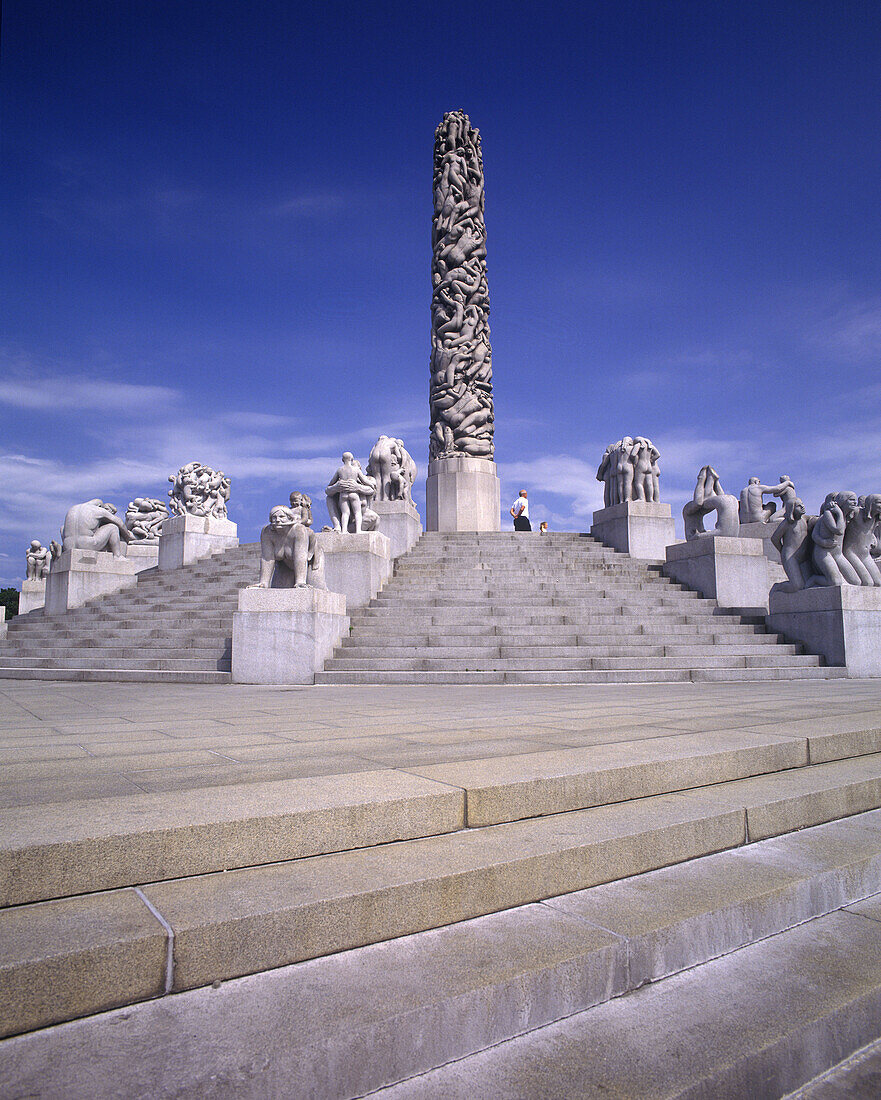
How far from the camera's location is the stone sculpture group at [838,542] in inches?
477

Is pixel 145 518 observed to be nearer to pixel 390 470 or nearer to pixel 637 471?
pixel 390 470

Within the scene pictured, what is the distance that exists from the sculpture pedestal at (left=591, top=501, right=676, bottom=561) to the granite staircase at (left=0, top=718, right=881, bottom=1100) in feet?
51.2

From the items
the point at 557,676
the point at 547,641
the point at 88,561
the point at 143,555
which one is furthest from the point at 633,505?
the point at 143,555

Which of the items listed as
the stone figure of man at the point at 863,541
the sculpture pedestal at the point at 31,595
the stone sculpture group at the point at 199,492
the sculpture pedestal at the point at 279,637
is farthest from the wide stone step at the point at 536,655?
the sculpture pedestal at the point at 31,595

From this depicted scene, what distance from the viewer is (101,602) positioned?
17125 millimetres

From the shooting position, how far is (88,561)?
1789cm

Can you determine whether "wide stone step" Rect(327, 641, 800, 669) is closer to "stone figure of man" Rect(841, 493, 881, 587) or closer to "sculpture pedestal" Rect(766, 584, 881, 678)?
"sculpture pedestal" Rect(766, 584, 881, 678)

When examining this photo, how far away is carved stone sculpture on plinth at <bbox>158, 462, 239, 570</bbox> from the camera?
20.4m

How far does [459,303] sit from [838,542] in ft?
59.7

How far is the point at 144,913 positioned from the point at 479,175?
30.7m

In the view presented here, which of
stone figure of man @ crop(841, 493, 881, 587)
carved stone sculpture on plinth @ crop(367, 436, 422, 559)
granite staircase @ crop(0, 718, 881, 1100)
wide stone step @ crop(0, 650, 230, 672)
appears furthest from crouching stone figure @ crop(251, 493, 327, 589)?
stone figure of man @ crop(841, 493, 881, 587)

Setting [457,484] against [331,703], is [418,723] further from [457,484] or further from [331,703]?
[457,484]

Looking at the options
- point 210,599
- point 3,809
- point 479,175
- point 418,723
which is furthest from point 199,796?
point 479,175

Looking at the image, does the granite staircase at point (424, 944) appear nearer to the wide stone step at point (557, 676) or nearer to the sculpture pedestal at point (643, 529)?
the wide stone step at point (557, 676)
